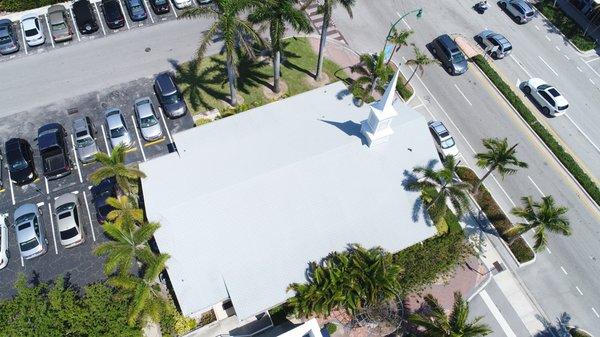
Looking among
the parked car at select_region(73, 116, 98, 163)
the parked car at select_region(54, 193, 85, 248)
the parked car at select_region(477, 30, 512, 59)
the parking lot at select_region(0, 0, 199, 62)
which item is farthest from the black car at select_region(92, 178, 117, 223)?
the parked car at select_region(477, 30, 512, 59)

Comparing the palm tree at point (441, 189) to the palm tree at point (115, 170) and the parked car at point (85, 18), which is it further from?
the parked car at point (85, 18)

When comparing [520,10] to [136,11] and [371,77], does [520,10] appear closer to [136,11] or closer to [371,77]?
[371,77]

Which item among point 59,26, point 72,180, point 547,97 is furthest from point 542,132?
point 59,26

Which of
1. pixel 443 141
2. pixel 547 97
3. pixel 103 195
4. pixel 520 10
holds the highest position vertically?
pixel 520 10

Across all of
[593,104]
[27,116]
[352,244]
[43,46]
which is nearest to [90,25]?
[43,46]

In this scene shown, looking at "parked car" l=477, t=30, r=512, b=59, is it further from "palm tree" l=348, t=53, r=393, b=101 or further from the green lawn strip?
"palm tree" l=348, t=53, r=393, b=101

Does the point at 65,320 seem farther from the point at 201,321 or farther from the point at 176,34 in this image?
the point at 176,34

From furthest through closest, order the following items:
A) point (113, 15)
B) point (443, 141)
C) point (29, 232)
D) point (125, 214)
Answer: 1. point (113, 15)
2. point (443, 141)
3. point (29, 232)
4. point (125, 214)
